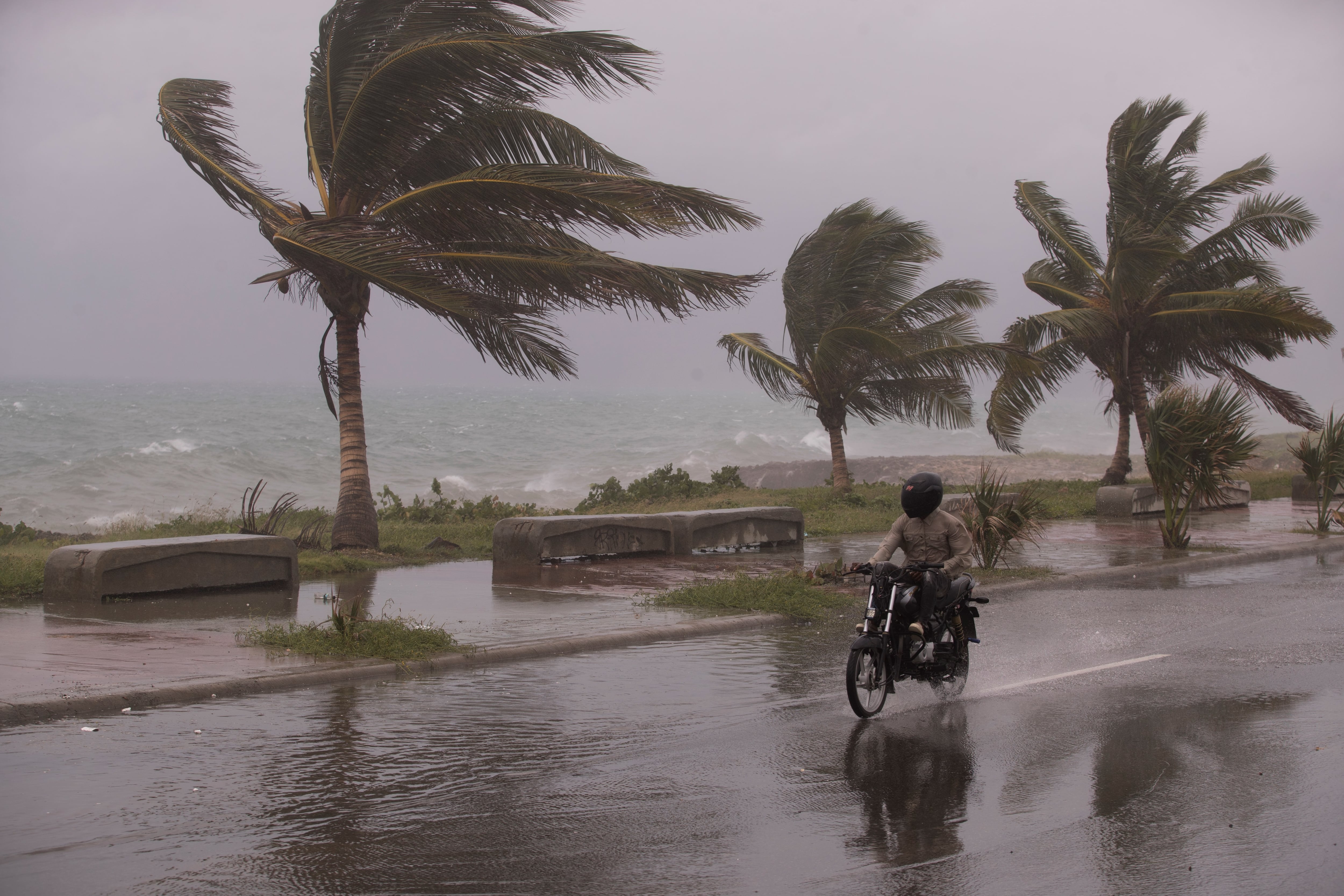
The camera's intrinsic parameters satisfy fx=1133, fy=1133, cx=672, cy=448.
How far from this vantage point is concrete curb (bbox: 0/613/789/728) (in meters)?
6.42

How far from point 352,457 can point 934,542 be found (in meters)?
10.0

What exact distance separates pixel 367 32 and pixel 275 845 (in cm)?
1252

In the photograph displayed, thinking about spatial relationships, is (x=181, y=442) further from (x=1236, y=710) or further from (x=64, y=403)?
(x=1236, y=710)

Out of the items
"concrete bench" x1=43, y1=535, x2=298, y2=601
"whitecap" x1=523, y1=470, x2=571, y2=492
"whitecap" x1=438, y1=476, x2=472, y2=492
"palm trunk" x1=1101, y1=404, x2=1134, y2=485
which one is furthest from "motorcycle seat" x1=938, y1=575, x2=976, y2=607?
"whitecap" x1=523, y1=470, x2=571, y2=492

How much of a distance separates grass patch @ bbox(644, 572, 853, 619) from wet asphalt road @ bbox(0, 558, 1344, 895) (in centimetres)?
231

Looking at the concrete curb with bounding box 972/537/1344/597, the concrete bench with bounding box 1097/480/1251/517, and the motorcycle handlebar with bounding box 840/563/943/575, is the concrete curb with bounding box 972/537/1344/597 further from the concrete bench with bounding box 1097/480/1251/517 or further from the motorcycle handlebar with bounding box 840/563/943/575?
the motorcycle handlebar with bounding box 840/563/943/575

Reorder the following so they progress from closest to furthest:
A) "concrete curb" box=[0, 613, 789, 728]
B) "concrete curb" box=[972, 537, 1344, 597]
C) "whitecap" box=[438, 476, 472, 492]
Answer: "concrete curb" box=[0, 613, 789, 728], "concrete curb" box=[972, 537, 1344, 597], "whitecap" box=[438, 476, 472, 492]

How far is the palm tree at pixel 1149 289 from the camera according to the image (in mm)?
26016

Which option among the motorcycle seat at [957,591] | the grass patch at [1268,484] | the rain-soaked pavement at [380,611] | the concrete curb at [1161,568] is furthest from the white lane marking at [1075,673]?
the grass patch at [1268,484]

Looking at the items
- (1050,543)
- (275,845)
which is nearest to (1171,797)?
(275,845)

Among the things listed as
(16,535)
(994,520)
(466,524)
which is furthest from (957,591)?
(16,535)

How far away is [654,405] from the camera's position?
438 feet

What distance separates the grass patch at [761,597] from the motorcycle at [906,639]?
3223mm

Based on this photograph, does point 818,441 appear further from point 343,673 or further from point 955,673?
point 343,673
